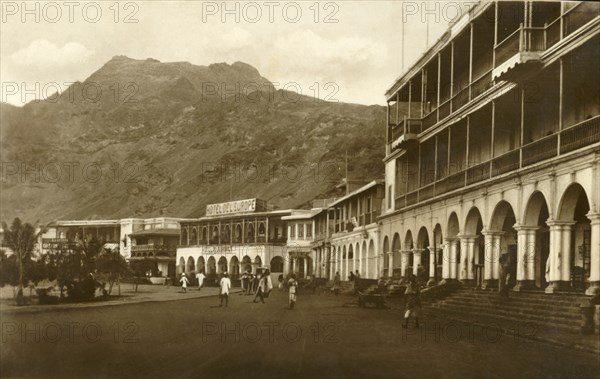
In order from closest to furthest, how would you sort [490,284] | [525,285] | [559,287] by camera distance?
[559,287] → [525,285] → [490,284]

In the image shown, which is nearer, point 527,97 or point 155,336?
point 155,336

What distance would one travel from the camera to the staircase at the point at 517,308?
626 inches

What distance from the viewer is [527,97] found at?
2238 cm

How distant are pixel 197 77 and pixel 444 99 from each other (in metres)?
15.4

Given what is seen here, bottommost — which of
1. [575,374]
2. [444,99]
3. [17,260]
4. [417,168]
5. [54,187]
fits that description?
[575,374]

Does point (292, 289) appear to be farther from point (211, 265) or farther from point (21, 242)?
point (21, 242)

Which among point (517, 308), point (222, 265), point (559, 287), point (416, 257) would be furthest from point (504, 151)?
point (222, 265)

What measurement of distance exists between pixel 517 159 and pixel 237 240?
8.21 meters

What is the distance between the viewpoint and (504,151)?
2491 centimetres

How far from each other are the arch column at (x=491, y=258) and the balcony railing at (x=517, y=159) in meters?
1.68

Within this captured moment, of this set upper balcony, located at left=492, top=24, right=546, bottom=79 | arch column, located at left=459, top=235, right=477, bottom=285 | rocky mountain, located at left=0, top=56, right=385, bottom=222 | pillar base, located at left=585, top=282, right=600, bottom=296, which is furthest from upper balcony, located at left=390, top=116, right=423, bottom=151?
pillar base, located at left=585, top=282, right=600, bottom=296

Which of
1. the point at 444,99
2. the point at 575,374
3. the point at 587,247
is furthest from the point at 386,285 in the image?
the point at 575,374

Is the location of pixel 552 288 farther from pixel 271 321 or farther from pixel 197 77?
pixel 197 77

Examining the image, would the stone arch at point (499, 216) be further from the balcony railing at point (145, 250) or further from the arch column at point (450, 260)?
the balcony railing at point (145, 250)
